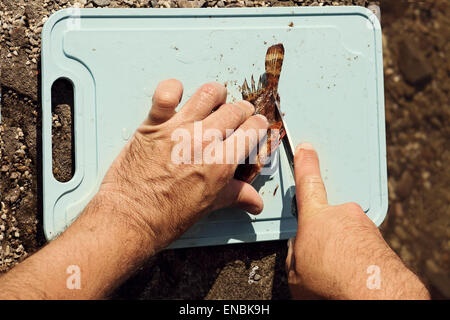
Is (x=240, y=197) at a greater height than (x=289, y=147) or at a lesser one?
lesser

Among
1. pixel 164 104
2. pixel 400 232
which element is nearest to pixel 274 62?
pixel 164 104

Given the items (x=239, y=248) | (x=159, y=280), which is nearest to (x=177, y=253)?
(x=159, y=280)

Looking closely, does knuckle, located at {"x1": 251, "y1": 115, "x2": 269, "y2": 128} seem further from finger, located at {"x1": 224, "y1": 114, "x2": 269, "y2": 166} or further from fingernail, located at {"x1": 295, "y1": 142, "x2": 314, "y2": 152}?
fingernail, located at {"x1": 295, "y1": 142, "x2": 314, "y2": 152}

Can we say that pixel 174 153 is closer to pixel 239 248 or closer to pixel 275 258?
pixel 239 248

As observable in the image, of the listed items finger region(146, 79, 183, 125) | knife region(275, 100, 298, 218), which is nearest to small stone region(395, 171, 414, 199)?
knife region(275, 100, 298, 218)

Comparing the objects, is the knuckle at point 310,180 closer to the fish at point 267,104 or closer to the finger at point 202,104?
the fish at point 267,104

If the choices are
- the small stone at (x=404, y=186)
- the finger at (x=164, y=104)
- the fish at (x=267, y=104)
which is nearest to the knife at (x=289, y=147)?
the fish at (x=267, y=104)

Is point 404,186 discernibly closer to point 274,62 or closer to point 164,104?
point 274,62
